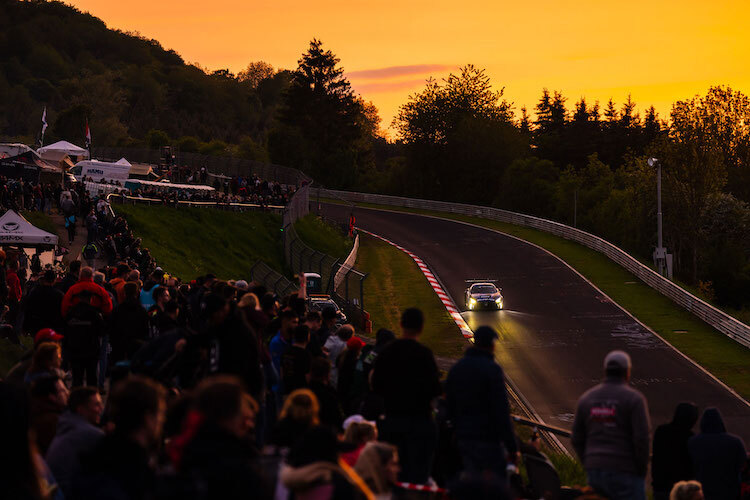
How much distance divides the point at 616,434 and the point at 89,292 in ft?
25.1

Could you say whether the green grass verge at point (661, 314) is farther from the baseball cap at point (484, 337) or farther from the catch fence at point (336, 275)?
the baseball cap at point (484, 337)

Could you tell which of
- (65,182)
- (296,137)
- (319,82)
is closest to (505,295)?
(65,182)

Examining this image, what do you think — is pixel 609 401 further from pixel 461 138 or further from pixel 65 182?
pixel 461 138

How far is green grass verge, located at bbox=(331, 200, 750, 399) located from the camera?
3669cm

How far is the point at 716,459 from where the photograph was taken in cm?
1081

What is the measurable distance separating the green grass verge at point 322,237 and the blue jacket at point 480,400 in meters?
50.7

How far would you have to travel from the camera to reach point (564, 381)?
33969 millimetres

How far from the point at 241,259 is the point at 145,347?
1820 inches

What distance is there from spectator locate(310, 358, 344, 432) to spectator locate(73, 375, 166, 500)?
171 inches

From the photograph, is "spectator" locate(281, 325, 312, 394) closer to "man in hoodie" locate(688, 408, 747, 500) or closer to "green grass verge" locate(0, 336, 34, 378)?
"man in hoodie" locate(688, 408, 747, 500)

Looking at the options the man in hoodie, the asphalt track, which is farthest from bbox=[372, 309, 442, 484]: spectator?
the asphalt track

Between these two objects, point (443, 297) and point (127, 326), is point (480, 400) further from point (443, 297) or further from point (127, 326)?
point (443, 297)

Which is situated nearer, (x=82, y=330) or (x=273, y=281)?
(x=82, y=330)

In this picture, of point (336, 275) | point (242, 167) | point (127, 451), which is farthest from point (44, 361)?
point (242, 167)
